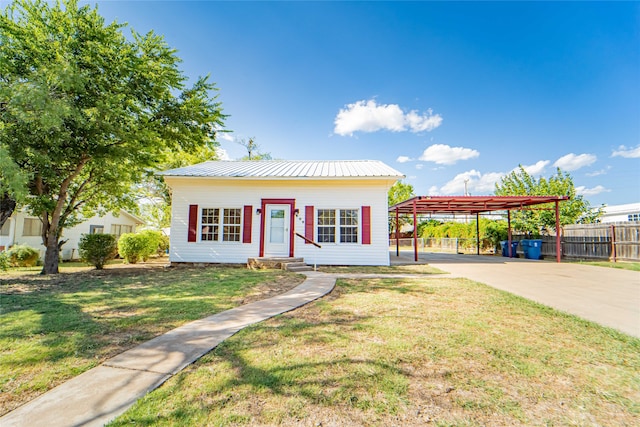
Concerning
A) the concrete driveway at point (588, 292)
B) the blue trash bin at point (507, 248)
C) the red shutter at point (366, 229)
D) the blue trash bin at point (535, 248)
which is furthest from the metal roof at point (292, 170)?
the blue trash bin at point (507, 248)

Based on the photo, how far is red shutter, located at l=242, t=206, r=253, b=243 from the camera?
36.6ft

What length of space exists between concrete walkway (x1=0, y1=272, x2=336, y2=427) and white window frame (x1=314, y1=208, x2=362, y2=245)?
7.05 meters

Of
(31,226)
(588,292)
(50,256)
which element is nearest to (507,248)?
(588,292)

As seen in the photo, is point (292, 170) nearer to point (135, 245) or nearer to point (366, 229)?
point (366, 229)

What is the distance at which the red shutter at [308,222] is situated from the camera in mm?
11052

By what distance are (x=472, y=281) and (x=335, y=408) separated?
22.2 feet

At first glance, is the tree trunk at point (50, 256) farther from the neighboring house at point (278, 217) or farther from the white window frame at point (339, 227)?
the white window frame at point (339, 227)

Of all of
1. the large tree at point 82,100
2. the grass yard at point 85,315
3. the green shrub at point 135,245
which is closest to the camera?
the grass yard at point 85,315

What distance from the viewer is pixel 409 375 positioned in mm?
2471

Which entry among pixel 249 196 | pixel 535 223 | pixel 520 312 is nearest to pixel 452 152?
pixel 535 223

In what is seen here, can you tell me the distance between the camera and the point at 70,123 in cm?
792

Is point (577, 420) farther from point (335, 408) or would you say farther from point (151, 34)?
point (151, 34)

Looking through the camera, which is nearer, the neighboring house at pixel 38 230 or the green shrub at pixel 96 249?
the green shrub at pixel 96 249

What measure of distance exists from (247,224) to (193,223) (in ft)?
7.46
